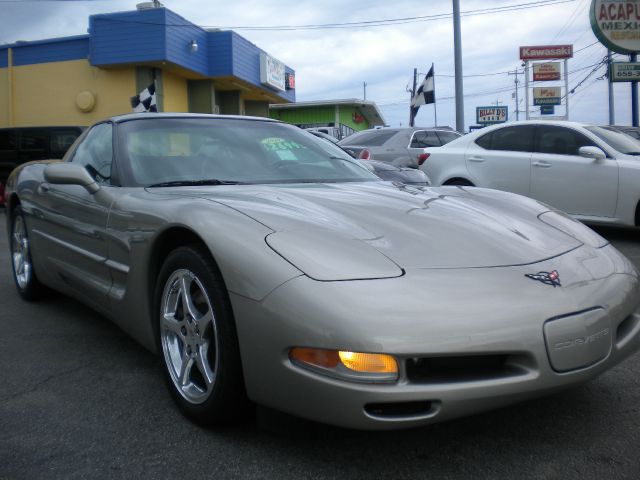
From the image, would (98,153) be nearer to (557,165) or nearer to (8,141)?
(557,165)

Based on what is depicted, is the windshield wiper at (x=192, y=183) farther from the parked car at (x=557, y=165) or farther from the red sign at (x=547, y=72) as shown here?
the red sign at (x=547, y=72)

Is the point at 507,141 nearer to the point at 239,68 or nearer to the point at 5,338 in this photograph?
the point at 5,338

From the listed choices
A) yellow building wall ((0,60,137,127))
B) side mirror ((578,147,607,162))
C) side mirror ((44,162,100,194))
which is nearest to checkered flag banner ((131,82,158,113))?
yellow building wall ((0,60,137,127))

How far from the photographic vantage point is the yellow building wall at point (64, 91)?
17875 mm

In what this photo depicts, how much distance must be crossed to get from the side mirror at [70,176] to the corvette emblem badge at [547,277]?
2102 mm

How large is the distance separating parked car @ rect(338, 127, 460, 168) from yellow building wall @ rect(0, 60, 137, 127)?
29.7 feet

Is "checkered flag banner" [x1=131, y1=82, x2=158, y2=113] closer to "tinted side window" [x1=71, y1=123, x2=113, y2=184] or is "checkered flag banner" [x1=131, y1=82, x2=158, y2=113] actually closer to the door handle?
the door handle

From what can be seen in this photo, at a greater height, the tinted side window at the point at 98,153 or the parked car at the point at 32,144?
the parked car at the point at 32,144

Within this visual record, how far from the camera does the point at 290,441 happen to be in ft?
6.99

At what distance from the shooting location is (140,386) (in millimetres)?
2715

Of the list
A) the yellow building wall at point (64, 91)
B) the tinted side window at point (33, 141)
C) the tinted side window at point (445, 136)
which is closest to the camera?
the tinted side window at point (445, 136)

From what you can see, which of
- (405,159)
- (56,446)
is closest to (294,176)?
(56,446)

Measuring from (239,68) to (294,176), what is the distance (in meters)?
17.6

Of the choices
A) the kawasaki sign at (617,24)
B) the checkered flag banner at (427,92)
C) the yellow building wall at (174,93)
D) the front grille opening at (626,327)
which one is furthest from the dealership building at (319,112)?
the front grille opening at (626,327)
